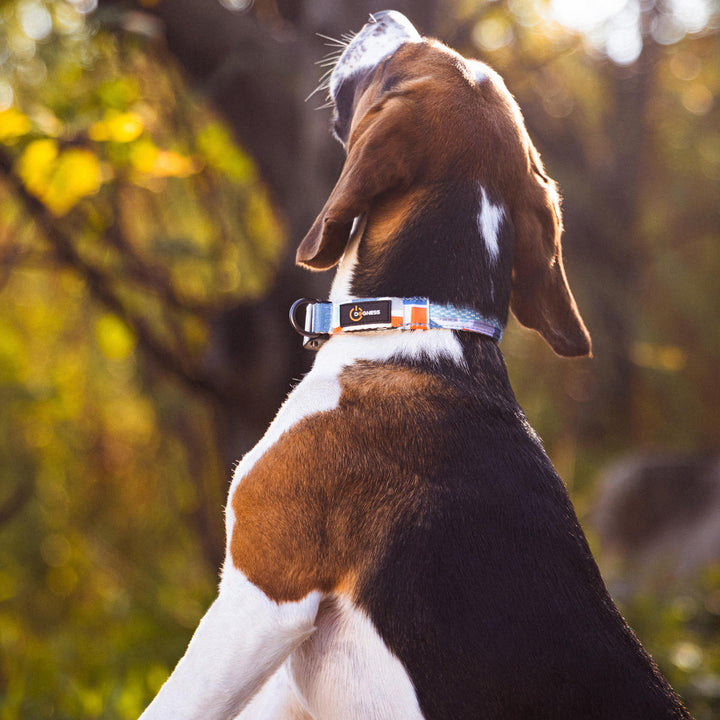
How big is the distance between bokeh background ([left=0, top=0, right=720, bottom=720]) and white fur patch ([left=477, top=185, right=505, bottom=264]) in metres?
1.63

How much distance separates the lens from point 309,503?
209 centimetres

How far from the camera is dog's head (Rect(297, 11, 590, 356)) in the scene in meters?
2.37

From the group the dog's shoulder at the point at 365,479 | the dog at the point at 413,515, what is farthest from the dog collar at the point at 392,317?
the dog's shoulder at the point at 365,479

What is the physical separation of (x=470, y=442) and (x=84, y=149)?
97.2 inches

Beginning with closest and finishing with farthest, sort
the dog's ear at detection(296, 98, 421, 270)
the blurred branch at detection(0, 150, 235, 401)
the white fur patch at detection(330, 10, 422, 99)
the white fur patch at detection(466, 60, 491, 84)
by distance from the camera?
the dog's ear at detection(296, 98, 421, 270)
the white fur patch at detection(466, 60, 491, 84)
the white fur patch at detection(330, 10, 422, 99)
the blurred branch at detection(0, 150, 235, 401)

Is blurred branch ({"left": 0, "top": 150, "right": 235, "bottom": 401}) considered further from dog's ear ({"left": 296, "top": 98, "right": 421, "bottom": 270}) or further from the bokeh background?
dog's ear ({"left": 296, "top": 98, "right": 421, "bottom": 270})

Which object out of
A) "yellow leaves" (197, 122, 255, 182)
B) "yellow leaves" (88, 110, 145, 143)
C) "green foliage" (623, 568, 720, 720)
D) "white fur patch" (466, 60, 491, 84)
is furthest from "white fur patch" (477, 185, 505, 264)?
"green foliage" (623, 568, 720, 720)

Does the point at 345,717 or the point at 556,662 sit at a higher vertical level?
the point at 556,662

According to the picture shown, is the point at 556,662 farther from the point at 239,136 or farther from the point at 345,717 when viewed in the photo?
the point at 239,136

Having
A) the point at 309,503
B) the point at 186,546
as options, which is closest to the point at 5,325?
the point at 186,546

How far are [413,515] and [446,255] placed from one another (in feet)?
2.39

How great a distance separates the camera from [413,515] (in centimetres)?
210

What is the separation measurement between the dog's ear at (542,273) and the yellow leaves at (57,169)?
1993mm

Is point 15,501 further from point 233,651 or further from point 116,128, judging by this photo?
point 233,651
